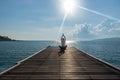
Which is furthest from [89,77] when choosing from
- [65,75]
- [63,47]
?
[63,47]

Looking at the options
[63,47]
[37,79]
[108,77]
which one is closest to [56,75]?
[37,79]

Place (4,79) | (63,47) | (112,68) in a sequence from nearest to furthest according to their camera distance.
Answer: (4,79) < (112,68) < (63,47)

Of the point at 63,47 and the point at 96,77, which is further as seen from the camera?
the point at 63,47

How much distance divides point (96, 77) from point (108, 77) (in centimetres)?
62

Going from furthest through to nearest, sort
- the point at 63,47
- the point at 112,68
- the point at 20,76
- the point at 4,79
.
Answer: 1. the point at 63,47
2. the point at 112,68
3. the point at 20,76
4. the point at 4,79

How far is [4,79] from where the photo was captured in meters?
14.6

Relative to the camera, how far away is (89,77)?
50.7 ft

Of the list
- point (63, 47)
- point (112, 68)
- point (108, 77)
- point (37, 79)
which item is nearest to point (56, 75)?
point (37, 79)

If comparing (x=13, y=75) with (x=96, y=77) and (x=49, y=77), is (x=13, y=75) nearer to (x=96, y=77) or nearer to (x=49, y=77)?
(x=49, y=77)

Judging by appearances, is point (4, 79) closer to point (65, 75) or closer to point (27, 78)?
point (27, 78)

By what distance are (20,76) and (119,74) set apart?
5.46 metres

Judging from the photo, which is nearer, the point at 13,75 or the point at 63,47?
the point at 13,75

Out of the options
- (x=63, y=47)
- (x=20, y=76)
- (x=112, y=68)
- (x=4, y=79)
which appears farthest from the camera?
(x=63, y=47)

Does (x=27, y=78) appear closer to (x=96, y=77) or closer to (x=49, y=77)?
(x=49, y=77)
